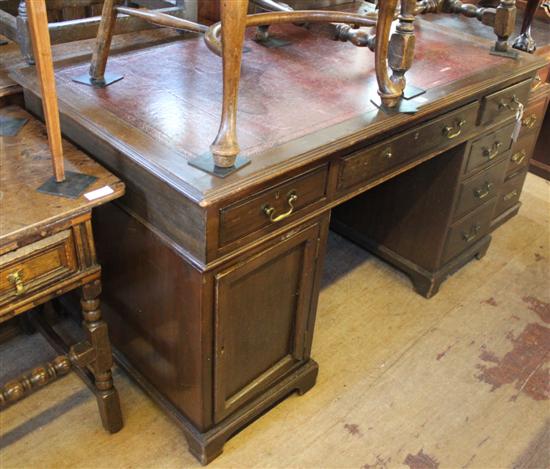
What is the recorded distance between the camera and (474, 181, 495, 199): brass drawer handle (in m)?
2.23

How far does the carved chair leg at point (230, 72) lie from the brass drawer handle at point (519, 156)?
1.72 metres

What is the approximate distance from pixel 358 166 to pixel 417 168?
0.72m

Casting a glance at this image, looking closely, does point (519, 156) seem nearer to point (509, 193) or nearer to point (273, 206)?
point (509, 193)

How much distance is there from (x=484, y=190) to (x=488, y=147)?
8.3 inches

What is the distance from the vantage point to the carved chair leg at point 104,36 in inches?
58.9

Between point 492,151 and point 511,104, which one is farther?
point 492,151

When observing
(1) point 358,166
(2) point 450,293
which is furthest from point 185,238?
(2) point 450,293

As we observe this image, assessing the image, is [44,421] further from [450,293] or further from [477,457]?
[450,293]

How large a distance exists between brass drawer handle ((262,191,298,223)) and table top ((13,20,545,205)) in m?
0.09

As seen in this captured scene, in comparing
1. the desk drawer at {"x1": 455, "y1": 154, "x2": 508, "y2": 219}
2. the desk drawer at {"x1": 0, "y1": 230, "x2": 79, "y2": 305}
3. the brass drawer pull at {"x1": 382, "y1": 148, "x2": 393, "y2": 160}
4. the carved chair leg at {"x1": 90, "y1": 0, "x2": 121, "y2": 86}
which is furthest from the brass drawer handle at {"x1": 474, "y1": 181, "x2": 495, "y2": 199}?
the desk drawer at {"x1": 0, "y1": 230, "x2": 79, "y2": 305}

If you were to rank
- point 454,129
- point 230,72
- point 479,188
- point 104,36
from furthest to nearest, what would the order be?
point 479,188, point 454,129, point 104,36, point 230,72

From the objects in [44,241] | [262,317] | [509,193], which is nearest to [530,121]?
[509,193]

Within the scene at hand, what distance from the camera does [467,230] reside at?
2.33 metres

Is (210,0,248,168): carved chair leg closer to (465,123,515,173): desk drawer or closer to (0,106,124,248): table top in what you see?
(0,106,124,248): table top
